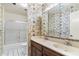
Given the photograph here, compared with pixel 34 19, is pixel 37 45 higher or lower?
lower

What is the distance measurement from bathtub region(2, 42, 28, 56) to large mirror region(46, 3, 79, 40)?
1.47ft

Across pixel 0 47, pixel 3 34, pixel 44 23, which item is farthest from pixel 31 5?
pixel 0 47

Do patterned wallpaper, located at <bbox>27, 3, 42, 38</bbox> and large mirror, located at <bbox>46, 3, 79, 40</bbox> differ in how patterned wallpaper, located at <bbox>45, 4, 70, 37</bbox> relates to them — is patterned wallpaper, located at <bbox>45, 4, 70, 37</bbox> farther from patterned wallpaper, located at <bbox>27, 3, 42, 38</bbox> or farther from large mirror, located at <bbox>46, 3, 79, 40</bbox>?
patterned wallpaper, located at <bbox>27, 3, 42, 38</bbox>

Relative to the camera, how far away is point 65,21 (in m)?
1.67

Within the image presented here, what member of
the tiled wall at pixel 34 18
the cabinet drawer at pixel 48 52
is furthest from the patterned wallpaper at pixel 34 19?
the cabinet drawer at pixel 48 52

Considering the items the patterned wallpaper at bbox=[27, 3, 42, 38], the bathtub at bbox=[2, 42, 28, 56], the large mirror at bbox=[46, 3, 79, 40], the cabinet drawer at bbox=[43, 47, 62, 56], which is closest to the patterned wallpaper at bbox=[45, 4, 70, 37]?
the large mirror at bbox=[46, 3, 79, 40]

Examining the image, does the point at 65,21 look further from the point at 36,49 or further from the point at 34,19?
the point at 36,49

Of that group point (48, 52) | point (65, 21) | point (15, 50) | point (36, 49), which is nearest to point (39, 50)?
point (36, 49)

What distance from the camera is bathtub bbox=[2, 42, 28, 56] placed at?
1629 mm

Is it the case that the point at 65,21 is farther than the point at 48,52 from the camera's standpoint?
Yes

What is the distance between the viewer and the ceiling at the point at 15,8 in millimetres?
1629

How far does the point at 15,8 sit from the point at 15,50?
0.59m

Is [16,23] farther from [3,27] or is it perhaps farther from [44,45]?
[44,45]

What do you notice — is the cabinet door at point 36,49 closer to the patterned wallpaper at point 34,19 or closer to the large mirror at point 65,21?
the patterned wallpaper at point 34,19
